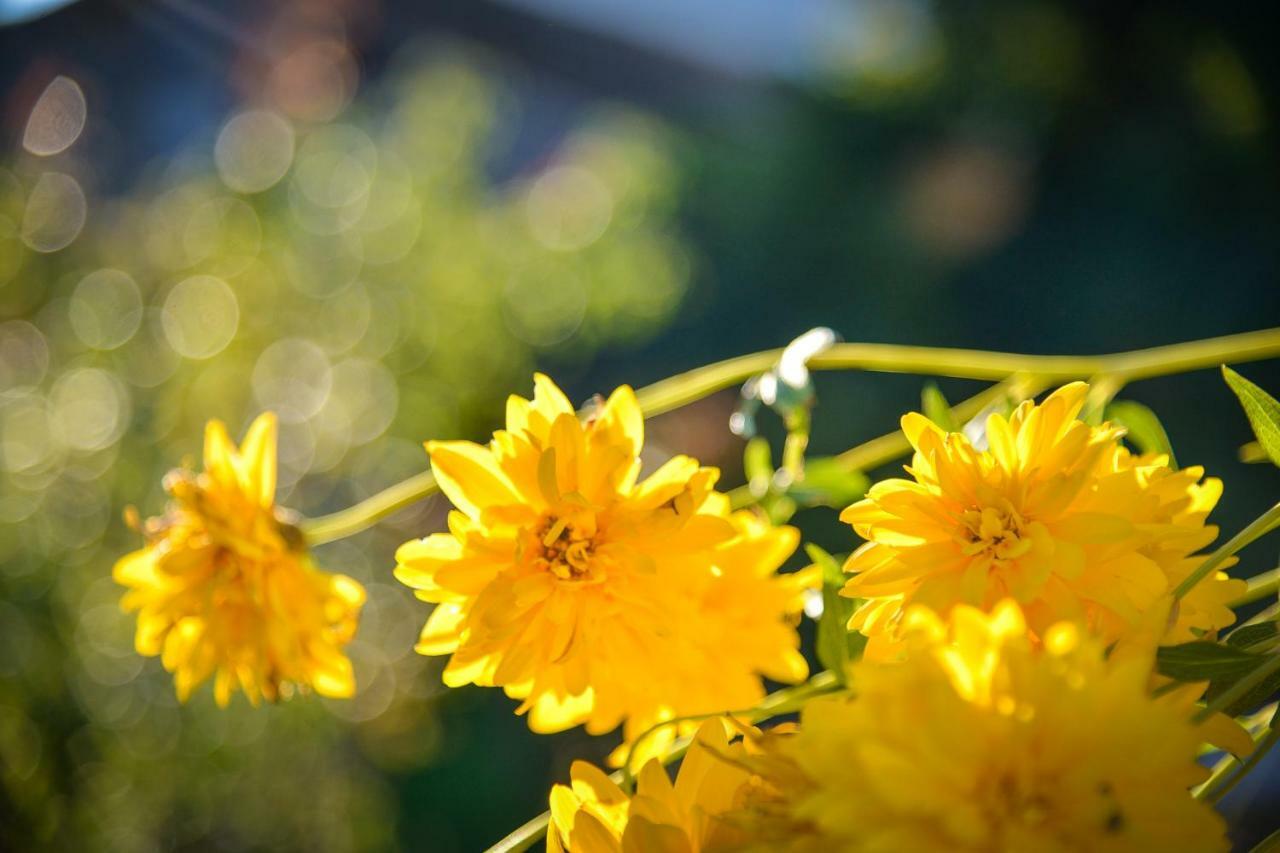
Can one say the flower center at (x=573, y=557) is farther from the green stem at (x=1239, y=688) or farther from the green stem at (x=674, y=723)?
the green stem at (x=1239, y=688)

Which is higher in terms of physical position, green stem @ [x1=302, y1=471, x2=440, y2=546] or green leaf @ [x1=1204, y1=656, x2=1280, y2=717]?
green leaf @ [x1=1204, y1=656, x2=1280, y2=717]

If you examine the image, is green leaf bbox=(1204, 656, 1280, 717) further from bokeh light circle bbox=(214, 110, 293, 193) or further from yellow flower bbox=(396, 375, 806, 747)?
bokeh light circle bbox=(214, 110, 293, 193)

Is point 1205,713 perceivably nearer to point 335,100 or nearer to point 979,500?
point 979,500

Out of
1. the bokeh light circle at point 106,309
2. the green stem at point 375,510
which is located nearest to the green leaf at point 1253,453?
the green stem at point 375,510

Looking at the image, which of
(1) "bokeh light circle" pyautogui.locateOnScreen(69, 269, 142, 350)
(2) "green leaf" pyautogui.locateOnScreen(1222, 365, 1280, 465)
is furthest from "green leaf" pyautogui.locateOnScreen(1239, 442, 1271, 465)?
(1) "bokeh light circle" pyautogui.locateOnScreen(69, 269, 142, 350)

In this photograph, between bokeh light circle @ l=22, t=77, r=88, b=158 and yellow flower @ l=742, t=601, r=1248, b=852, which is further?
bokeh light circle @ l=22, t=77, r=88, b=158

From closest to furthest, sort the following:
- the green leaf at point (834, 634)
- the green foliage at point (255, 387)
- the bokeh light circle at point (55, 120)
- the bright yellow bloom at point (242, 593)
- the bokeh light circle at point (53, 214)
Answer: the green leaf at point (834, 634) < the bright yellow bloom at point (242, 593) < the green foliage at point (255, 387) < the bokeh light circle at point (53, 214) < the bokeh light circle at point (55, 120)
